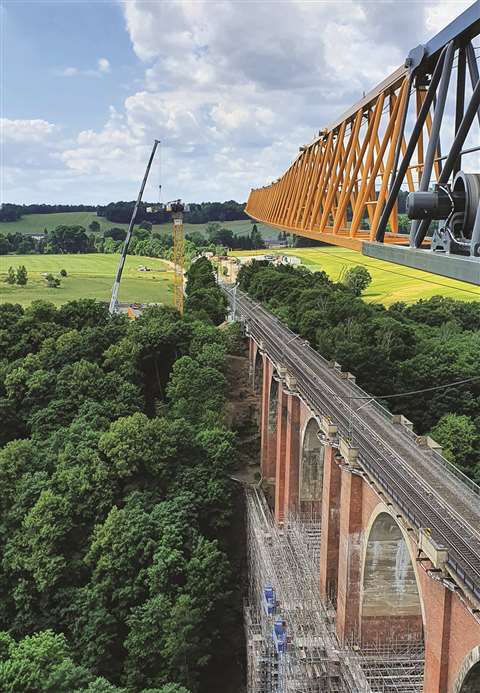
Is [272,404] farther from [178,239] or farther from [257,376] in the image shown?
[178,239]

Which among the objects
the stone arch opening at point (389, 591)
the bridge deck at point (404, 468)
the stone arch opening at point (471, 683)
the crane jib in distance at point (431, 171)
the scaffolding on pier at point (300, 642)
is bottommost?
the scaffolding on pier at point (300, 642)

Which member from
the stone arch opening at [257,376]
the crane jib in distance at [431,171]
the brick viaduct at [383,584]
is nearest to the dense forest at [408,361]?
the stone arch opening at [257,376]

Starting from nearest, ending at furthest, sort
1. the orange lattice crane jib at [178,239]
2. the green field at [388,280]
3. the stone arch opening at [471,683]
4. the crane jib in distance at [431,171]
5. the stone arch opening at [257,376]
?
the crane jib in distance at [431,171], the stone arch opening at [471,683], the stone arch opening at [257,376], the orange lattice crane jib at [178,239], the green field at [388,280]

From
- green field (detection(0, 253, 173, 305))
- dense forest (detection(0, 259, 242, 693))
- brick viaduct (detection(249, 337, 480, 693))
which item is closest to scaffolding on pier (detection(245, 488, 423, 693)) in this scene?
brick viaduct (detection(249, 337, 480, 693))

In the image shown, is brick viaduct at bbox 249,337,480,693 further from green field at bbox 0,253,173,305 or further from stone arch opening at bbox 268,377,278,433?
green field at bbox 0,253,173,305

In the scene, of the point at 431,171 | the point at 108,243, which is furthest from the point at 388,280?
the point at 431,171

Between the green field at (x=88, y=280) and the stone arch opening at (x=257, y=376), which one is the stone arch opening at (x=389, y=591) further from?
the green field at (x=88, y=280)
